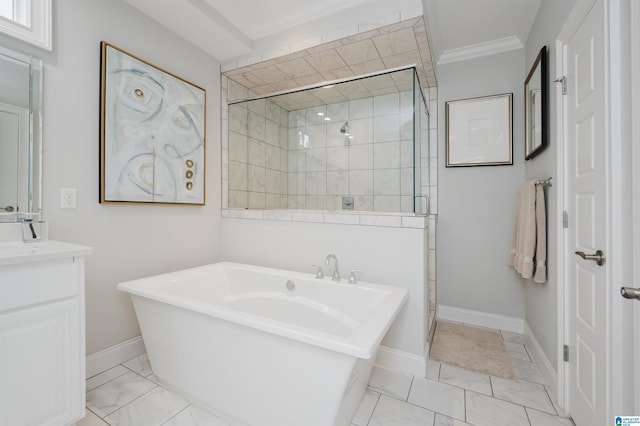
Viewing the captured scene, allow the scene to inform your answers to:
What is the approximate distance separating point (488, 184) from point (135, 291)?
9.62ft

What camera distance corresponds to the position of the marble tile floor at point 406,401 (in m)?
1.49

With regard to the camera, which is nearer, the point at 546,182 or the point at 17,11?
the point at 17,11

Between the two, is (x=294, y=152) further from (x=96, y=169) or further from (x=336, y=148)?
(x=96, y=169)

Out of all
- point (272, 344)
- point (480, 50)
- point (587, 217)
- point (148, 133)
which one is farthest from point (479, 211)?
point (148, 133)

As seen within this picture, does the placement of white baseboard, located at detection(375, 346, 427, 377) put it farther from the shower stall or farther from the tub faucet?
the shower stall

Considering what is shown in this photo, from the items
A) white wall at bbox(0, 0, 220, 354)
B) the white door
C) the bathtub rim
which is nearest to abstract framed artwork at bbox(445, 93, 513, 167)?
the white door

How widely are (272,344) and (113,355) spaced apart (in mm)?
1458

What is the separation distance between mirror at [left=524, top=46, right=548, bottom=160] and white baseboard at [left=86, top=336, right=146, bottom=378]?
3.18m

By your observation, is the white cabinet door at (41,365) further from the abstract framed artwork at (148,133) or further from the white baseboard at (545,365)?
the white baseboard at (545,365)

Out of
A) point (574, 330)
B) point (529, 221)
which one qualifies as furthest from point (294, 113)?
point (574, 330)

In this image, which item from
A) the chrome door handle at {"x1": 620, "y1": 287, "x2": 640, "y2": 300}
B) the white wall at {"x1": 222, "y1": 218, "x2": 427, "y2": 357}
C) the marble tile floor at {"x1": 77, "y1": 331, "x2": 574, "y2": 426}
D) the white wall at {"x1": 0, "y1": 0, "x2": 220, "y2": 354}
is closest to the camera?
the chrome door handle at {"x1": 620, "y1": 287, "x2": 640, "y2": 300}

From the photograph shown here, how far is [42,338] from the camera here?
122cm

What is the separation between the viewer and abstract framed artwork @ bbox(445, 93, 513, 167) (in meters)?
2.61

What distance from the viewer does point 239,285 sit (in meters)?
2.29
